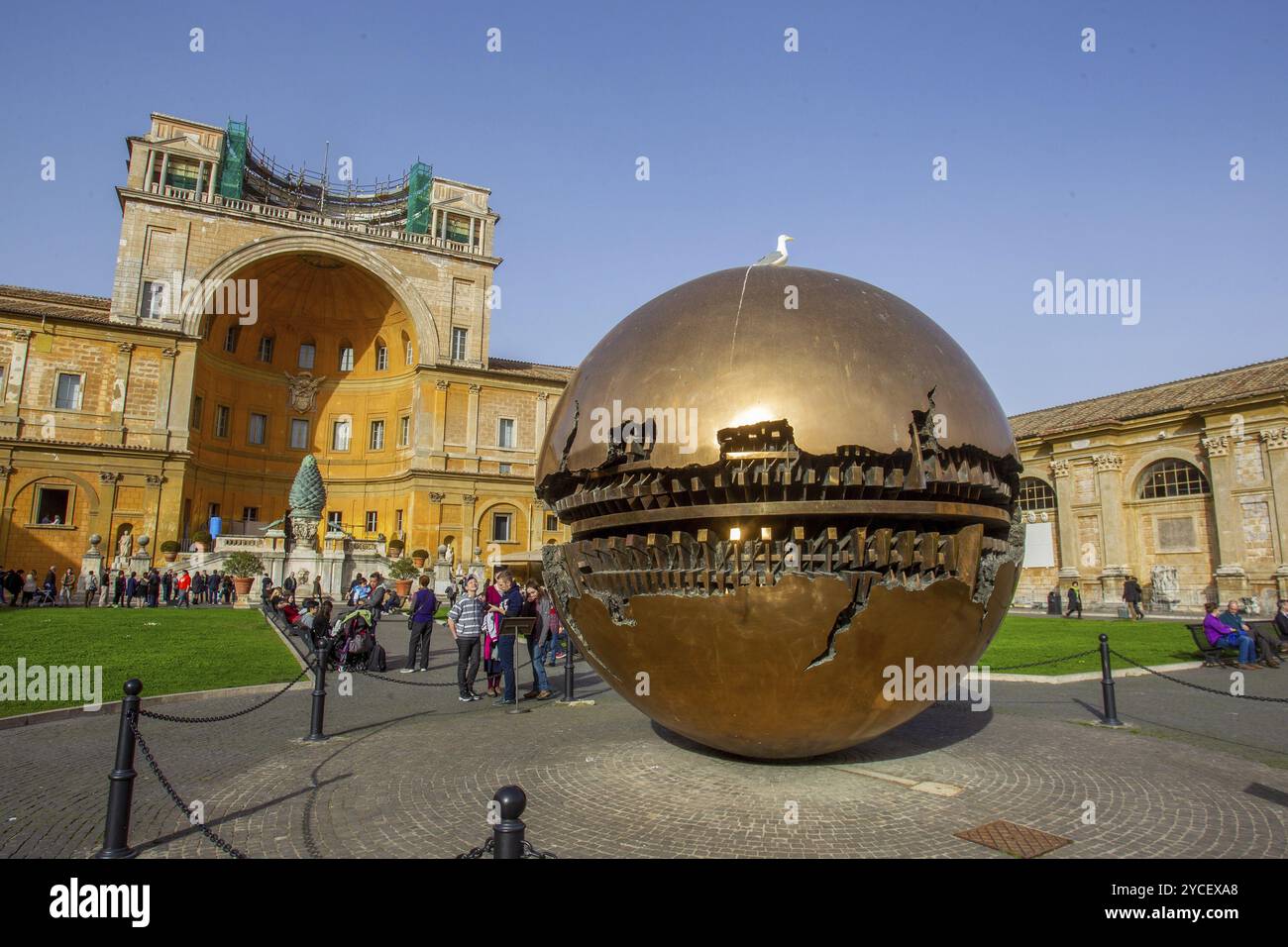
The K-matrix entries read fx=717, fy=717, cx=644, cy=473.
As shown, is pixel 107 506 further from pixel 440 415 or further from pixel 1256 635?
pixel 1256 635

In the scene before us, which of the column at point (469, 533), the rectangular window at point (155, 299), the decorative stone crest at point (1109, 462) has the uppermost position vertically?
the rectangular window at point (155, 299)

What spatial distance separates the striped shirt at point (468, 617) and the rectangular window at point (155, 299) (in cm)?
3508

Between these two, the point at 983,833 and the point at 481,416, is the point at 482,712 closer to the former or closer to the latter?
the point at 983,833

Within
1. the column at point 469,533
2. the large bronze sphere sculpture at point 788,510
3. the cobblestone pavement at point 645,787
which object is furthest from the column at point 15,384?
the large bronze sphere sculpture at point 788,510

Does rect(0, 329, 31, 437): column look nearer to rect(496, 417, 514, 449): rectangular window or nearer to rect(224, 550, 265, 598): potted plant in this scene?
rect(224, 550, 265, 598): potted plant

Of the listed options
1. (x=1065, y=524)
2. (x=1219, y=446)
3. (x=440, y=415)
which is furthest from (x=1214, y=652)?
(x=440, y=415)

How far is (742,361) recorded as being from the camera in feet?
15.8

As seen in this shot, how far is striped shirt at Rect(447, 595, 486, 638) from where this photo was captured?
33.8 ft

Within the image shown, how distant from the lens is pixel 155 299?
36.5 metres

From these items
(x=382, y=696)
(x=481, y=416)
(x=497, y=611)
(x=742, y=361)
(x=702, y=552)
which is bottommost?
(x=382, y=696)

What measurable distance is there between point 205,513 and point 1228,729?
43.7 m

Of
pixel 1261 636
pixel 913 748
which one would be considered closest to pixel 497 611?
pixel 913 748

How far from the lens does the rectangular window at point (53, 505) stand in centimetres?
3391

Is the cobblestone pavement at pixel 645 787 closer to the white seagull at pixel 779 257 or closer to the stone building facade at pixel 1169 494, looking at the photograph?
the white seagull at pixel 779 257
